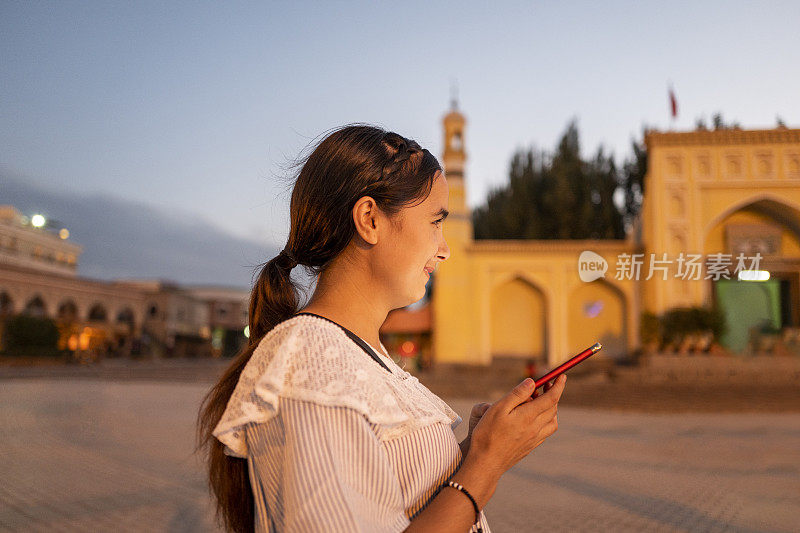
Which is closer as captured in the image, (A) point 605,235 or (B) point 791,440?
(B) point 791,440

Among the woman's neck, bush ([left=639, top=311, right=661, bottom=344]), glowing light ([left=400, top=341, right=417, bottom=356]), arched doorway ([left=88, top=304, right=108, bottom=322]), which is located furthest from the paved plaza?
arched doorway ([left=88, top=304, right=108, bottom=322])

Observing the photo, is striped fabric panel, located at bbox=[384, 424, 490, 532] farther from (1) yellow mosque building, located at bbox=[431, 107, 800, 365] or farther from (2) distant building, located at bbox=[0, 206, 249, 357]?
(2) distant building, located at bbox=[0, 206, 249, 357]

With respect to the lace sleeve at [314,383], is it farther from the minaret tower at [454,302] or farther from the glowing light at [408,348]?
the glowing light at [408,348]

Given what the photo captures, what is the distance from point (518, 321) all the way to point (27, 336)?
19.1m

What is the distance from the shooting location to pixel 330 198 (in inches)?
44.0

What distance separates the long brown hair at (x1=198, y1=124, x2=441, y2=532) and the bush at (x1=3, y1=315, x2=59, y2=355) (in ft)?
86.9

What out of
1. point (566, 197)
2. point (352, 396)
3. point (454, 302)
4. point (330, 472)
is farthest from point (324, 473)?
point (566, 197)

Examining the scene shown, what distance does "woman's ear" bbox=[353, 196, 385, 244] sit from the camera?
3.61ft

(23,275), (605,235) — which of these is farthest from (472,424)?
(23,275)

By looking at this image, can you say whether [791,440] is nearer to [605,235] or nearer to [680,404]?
[680,404]

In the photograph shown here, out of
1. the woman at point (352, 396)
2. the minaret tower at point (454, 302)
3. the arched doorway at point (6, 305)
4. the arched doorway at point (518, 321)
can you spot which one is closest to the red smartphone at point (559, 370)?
the woman at point (352, 396)

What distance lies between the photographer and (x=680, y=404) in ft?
39.5

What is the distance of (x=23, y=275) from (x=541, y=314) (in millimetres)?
24409

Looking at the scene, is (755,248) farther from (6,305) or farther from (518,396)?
(6,305)
